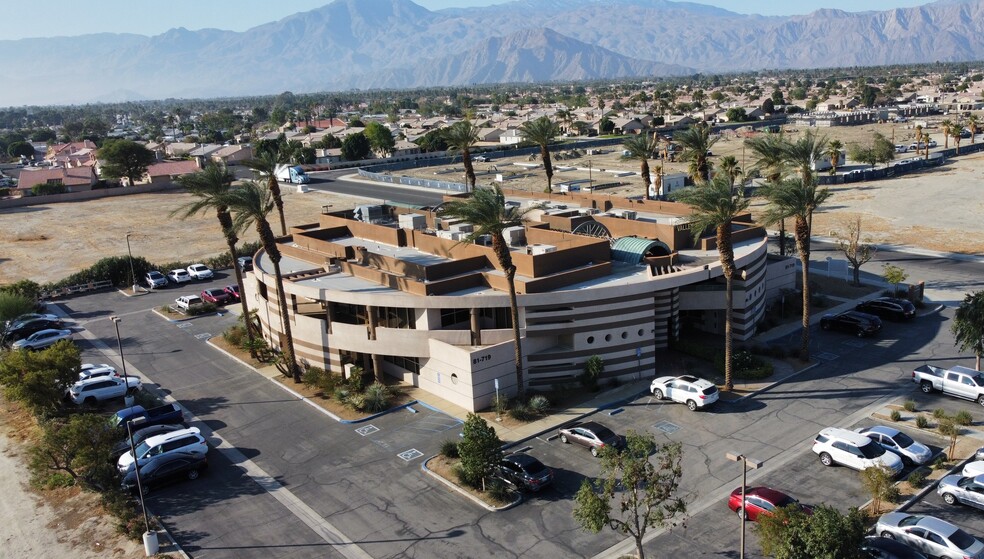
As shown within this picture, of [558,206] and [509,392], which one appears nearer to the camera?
[509,392]

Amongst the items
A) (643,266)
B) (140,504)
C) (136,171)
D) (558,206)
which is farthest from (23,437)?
(136,171)

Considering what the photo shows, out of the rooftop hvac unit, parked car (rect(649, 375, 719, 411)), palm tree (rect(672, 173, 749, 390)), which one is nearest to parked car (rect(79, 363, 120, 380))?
the rooftop hvac unit

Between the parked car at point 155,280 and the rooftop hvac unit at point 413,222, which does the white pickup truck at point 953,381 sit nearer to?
the rooftop hvac unit at point 413,222

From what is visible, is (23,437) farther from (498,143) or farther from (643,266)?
(498,143)

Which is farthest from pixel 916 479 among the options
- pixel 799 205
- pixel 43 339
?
pixel 43 339

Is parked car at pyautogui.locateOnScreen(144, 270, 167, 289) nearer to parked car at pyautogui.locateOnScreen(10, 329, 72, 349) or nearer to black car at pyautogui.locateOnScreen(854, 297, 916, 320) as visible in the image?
parked car at pyautogui.locateOnScreen(10, 329, 72, 349)
